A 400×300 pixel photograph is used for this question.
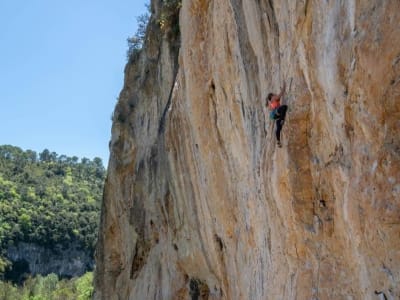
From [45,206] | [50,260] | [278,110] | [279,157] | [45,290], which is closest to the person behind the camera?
[278,110]

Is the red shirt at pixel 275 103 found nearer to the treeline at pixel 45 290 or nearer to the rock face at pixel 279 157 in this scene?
the rock face at pixel 279 157

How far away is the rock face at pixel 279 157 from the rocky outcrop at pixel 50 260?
83613 mm

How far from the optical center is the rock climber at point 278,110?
7953 millimetres

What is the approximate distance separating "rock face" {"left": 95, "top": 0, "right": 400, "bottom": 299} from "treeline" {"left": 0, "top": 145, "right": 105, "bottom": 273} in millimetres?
80771

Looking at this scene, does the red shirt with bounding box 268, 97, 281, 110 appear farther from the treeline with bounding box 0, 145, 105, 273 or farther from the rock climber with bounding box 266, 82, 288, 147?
the treeline with bounding box 0, 145, 105, 273

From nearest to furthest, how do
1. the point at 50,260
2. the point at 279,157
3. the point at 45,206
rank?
the point at 279,157 → the point at 50,260 → the point at 45,206

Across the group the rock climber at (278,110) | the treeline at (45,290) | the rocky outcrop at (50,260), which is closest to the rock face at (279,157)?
the rock climber at (278,110)

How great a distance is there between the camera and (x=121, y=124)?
917 inches

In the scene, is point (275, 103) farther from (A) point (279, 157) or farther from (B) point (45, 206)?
(B) point (45, 206)

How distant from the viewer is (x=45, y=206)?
103312mm

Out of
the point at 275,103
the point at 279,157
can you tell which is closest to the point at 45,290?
the point at 279,157

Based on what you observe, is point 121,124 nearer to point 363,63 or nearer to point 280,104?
point 280,104

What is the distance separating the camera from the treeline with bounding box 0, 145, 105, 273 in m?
95.8

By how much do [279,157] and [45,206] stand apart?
100 metres
